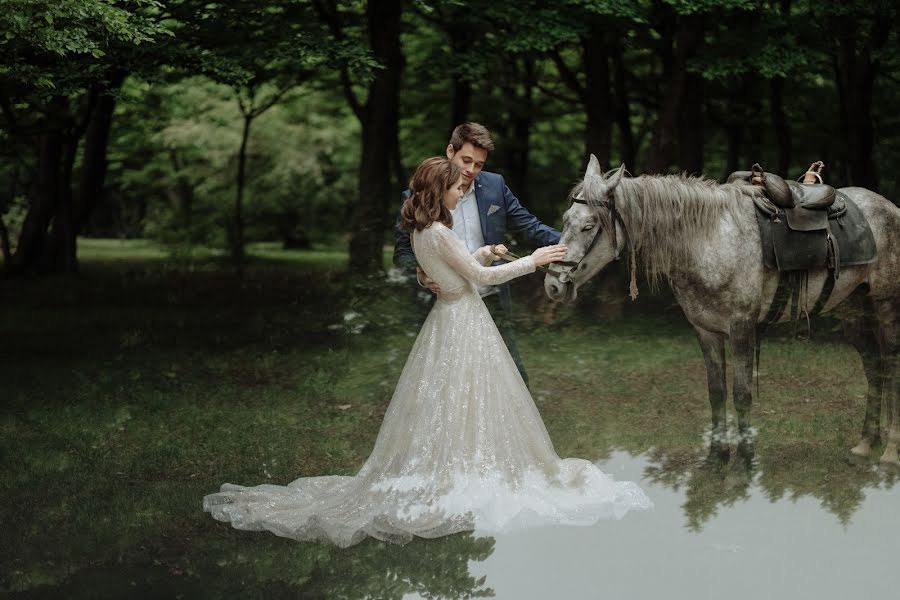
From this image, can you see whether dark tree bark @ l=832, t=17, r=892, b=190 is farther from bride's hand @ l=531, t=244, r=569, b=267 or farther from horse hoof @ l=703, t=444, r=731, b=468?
bride's hand @ l=531, t=244, r=569, b=267

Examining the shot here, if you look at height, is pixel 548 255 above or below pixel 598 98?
below

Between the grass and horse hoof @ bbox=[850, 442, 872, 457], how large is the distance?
0.24 ft

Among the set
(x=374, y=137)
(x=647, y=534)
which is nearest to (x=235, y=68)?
(x=374, y=137)

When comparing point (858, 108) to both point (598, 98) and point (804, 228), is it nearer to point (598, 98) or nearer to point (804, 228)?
point (598, 98)

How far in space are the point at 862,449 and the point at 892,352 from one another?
71 centimetres

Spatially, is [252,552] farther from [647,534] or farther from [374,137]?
[374,137]

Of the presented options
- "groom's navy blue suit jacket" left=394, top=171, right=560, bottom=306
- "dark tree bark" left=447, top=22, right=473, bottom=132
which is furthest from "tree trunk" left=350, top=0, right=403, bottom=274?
"groom's navy blue suit jacket" left=394, top=171, right=560, bottom=306

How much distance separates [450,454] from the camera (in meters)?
5.97

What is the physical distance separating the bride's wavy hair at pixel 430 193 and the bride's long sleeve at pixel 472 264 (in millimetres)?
118

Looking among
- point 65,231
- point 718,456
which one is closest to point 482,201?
point 718,456

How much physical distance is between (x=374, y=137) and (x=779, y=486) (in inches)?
412

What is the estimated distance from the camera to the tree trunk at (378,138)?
15.0 m

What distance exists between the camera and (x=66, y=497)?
669 cm

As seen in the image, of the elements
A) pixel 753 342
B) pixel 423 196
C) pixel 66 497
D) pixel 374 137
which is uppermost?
pixel 374 137
